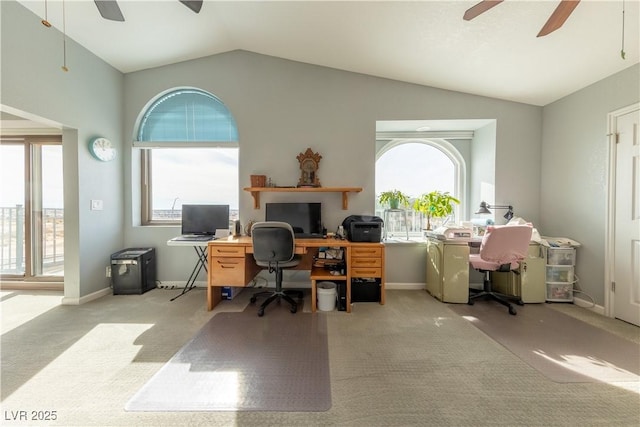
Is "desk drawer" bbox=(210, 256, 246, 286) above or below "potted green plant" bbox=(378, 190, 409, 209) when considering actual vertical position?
below

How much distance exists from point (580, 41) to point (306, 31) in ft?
8.47

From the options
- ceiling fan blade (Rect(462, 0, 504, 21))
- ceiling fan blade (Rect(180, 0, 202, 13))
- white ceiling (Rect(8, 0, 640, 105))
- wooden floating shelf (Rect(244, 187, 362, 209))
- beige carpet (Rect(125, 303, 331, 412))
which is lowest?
beige carpet (Rect(125, 303, 331, 412))

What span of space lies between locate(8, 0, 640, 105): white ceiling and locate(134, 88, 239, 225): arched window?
601 millimetres

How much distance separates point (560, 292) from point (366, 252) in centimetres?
242

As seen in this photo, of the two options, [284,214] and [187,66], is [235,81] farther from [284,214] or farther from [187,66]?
[284,214]

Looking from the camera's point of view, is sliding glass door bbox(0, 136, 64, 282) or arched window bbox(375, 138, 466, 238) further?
arched window bbox(375, 138, 466, 238)

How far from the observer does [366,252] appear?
2.83 meters

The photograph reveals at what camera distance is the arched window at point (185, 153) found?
3.53 metres

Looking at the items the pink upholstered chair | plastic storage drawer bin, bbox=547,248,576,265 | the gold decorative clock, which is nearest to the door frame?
plastic storage drawer bin, bbox=547,248,576,265

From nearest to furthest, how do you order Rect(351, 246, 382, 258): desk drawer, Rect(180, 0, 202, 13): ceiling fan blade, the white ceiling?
Rect(180, 0, 202, 13): ceiling fan blade < the white ceiling < Rect(351, 246, 382, 258): desk drawer

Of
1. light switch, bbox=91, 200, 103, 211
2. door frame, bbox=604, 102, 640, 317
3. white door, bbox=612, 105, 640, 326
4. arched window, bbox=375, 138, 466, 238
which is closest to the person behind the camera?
white door, bbox=612, 105, 640, 326

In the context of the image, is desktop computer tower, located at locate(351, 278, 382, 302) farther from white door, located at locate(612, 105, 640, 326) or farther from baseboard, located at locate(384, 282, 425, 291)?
white door, located at locate(612, 105, 640, 326)

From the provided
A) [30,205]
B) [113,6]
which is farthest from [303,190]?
[30,205]

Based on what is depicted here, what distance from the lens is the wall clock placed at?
3027mm
